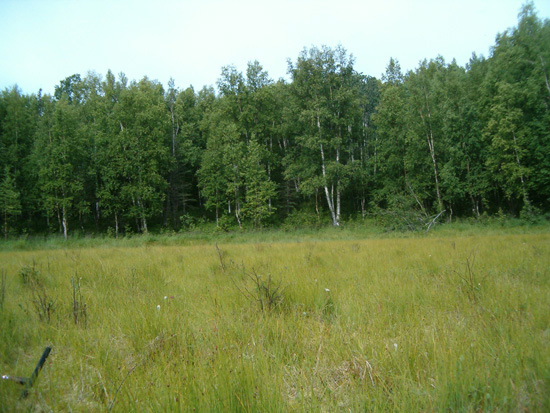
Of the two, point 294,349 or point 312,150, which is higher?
point 312,150

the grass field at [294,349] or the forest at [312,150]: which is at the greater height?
the forest at [312,150]

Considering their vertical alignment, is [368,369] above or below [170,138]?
below

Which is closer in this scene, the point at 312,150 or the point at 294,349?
the point at 294,349

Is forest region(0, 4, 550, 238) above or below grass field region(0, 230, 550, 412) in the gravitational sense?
above

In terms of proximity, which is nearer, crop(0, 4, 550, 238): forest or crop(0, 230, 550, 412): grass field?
crop(0, 230, 550, 412): grass field

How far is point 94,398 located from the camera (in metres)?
1.58

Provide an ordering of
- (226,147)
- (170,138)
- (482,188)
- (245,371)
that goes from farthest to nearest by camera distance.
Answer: (170,138) → (226,147) → (482,188) → (245,371)

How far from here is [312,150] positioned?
28.9 meters

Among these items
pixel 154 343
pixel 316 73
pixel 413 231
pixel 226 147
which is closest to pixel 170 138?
pixel 226 147

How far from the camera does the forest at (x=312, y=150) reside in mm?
24297

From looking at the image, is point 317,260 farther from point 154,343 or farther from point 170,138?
point 170,138

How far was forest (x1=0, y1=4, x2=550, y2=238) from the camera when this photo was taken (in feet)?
79.7

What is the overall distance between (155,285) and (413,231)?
610 inches

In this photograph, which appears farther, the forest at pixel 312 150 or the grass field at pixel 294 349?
the forest at pixel 312 150
